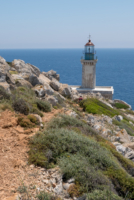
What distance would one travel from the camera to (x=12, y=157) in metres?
6.09

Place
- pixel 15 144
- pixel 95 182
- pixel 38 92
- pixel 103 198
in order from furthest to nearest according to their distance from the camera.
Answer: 1. pixel 38 92
2. pixel 15 144
3. pixel 95 182
4. pixel 103 198

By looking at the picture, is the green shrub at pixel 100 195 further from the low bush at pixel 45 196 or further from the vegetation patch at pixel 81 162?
the low bush at pixel 45 196

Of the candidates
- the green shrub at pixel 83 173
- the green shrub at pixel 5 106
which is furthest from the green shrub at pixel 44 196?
the green shrub at pixel 5 106

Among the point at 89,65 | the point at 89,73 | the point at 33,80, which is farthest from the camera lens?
the point at 89,73

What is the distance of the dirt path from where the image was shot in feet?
16.1

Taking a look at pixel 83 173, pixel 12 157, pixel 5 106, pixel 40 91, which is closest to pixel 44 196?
pixel 83 173

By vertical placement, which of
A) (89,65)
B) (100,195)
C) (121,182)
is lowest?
(121,182)

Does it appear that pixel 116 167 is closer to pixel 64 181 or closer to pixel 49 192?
pixel 64 181

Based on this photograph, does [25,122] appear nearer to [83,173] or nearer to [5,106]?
[5,106]

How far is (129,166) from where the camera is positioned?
25.4 feet

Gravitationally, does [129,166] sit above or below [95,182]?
below

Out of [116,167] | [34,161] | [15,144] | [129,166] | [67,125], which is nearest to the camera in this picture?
[34,161]

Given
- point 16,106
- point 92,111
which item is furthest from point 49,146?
point 92,111

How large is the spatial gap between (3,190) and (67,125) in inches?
170
